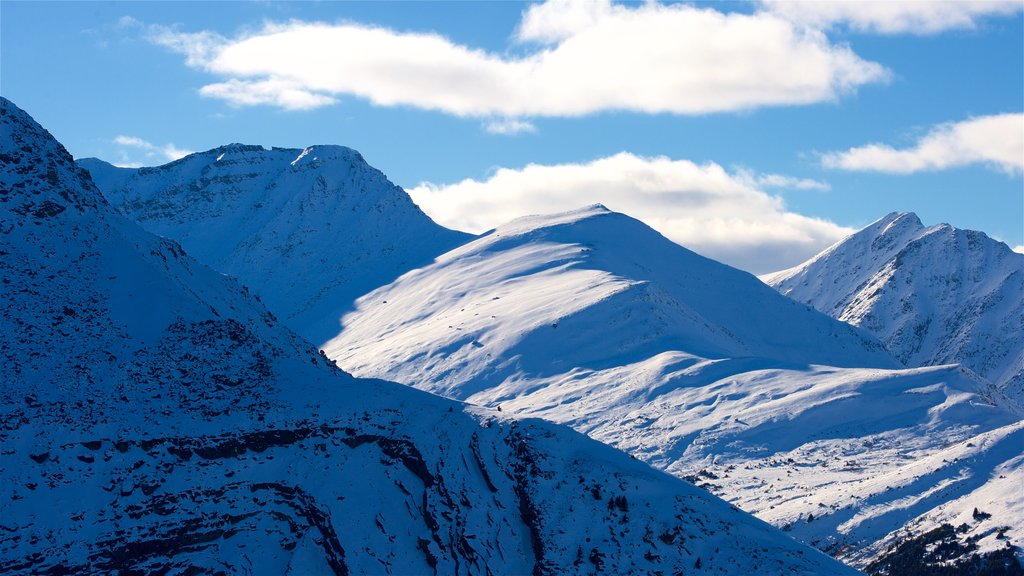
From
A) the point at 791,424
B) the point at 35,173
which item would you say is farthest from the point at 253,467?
the point at 791,424

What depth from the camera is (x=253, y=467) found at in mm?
82625

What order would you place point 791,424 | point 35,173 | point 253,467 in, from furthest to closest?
point 791,424 < point 35,173 < point 253,467

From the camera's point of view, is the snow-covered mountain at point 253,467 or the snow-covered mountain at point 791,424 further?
the snow-covered mountain at point 791,424

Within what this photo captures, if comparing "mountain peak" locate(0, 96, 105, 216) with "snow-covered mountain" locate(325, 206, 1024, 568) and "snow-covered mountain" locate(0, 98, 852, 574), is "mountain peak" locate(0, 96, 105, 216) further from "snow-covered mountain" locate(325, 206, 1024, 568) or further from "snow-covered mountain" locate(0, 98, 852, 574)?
"snow-covered mountain" locate(325, 206, 1024, 568)

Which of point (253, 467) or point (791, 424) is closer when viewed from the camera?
point (253, 467)

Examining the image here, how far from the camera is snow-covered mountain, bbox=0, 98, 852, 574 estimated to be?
77.1 meters

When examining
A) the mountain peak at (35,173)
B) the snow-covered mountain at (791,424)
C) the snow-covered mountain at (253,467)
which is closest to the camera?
the snow-covered mountain at (253,467)

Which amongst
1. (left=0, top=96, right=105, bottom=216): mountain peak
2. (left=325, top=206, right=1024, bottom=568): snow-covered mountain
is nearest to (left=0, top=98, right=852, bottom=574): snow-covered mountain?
(left=0, top=96, right=105, bottom=216): mountain peak

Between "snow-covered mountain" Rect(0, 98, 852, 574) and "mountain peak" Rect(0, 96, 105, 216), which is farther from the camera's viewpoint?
"mountain peak" Rect(0, 96, 105, 216)

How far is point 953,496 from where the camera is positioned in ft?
448

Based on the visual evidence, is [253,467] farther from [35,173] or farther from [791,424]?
[791,424]

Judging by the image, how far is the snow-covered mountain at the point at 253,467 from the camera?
77062 millimetres

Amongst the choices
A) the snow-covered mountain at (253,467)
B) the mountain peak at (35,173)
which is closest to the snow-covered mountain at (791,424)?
the snow-covered mountain at (253,467)

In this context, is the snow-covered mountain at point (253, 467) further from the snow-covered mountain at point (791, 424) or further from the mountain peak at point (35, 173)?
the snow-covered mountain at point (791, 424)
